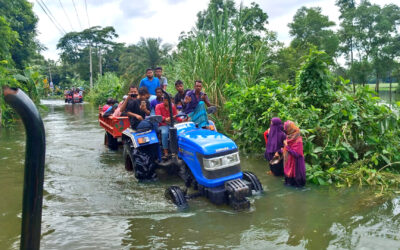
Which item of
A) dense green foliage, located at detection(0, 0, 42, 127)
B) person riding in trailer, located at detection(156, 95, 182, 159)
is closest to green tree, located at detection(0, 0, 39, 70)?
dense green foliage, located at detection(0, 0, 42, 127)

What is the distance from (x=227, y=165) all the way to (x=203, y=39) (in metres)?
5.65

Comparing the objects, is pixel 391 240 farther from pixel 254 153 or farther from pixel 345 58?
pixel 345 58

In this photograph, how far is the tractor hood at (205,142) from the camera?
4.89m

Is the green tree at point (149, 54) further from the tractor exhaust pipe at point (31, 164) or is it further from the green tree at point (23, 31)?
the tractor exhaust pipe at point (31, 164)

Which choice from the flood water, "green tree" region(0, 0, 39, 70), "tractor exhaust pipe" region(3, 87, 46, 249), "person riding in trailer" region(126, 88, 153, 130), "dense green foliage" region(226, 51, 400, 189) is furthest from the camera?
"green tree" region(0, 0, 39, 70)

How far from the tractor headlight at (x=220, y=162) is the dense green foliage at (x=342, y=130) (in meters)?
1.92

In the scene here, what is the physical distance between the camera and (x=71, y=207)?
5.17 metres

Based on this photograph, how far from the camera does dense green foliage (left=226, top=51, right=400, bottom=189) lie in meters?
6.20

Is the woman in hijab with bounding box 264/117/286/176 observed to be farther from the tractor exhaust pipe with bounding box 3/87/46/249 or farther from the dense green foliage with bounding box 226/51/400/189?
the tractor exhaust pipe with bounding box 3/87/46/249

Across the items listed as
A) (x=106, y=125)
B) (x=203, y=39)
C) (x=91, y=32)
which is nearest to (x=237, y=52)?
(x=203, y=39)

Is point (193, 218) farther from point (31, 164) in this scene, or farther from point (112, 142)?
point (112, 142)

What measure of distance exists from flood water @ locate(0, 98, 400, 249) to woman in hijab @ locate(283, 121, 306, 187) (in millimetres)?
199

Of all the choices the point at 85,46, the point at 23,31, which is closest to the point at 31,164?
the point at 23,31

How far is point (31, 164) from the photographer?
1.29 m
